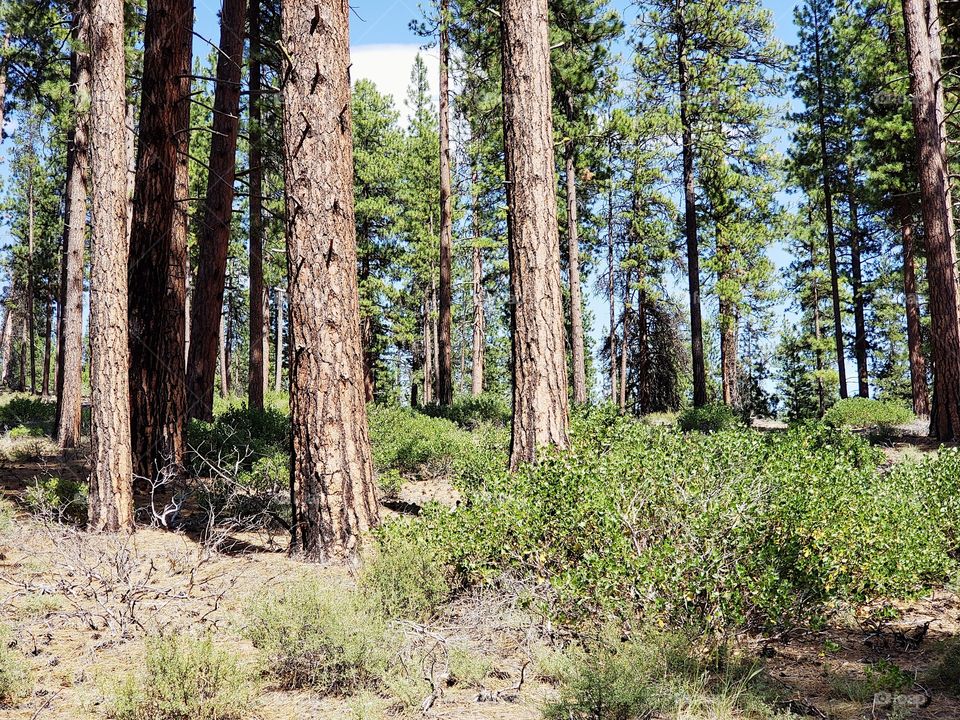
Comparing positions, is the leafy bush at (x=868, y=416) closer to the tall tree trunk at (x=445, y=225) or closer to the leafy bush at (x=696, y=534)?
the tall tree trunk at (x=445, y=225)

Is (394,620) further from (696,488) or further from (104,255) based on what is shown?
(104,255)

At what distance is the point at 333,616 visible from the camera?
4109mm

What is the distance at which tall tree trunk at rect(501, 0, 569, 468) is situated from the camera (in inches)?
260

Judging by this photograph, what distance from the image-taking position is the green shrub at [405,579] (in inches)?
185

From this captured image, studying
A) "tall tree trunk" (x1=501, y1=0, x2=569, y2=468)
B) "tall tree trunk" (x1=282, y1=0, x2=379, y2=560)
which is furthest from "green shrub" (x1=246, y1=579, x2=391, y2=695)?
"tall tree trunk" (x1=501, y1=0, x2=569, y2=468)

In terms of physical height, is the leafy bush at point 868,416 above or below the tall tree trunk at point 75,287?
below

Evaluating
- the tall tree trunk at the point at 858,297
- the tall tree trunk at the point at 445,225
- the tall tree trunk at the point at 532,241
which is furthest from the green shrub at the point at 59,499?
the tall tree trunk at the point at 858,297

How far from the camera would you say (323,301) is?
19.9ft

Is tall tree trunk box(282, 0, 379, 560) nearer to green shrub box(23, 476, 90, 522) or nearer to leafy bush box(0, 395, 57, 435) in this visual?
green shrub box(23, 476, 90, 522)

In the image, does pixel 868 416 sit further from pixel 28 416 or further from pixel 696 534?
pixel 28 416

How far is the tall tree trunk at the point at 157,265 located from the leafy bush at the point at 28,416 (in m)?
8.54

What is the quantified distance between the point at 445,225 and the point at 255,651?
50.9 ft

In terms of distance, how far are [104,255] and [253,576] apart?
3.61m

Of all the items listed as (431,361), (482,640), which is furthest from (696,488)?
(431,361)
